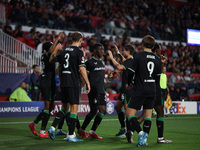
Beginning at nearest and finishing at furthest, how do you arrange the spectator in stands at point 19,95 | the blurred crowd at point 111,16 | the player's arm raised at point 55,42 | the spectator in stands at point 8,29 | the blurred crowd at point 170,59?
the player's arm raised at point 55,42 < the spectator in stands at point 19,95 < the spectator in stands at point 8,29 < the blurred crowd at point 170,59 < the blurred crowd at point 111,16

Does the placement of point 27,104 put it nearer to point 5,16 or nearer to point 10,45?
point 10,45

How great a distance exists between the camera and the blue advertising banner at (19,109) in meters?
16.1

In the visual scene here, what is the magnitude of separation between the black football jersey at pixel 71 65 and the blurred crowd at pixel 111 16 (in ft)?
41.5

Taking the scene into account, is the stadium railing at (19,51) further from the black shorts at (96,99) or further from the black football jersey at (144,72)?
the black football jersey at (144,72)

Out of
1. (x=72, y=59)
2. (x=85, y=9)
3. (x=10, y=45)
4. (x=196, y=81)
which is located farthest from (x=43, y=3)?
(x=72, y=59)

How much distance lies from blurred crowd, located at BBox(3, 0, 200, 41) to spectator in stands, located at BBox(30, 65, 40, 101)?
6.29 m

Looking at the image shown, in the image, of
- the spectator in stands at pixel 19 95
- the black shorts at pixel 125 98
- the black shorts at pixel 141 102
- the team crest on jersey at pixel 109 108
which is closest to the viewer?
the black shorts at pixel 141 102

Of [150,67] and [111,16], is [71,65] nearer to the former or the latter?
[150,67]

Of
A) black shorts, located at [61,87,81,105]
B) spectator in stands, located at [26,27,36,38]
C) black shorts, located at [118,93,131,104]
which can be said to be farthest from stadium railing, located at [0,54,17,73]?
black shorts, located at [61,87,81,105]

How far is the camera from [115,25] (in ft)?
93.5

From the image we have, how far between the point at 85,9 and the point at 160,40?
296 inches

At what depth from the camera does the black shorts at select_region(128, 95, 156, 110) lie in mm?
7348

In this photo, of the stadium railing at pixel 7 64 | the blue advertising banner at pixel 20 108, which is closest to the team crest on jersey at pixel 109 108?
the blue advertising banner at pixel 20 108

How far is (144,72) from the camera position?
738cm
